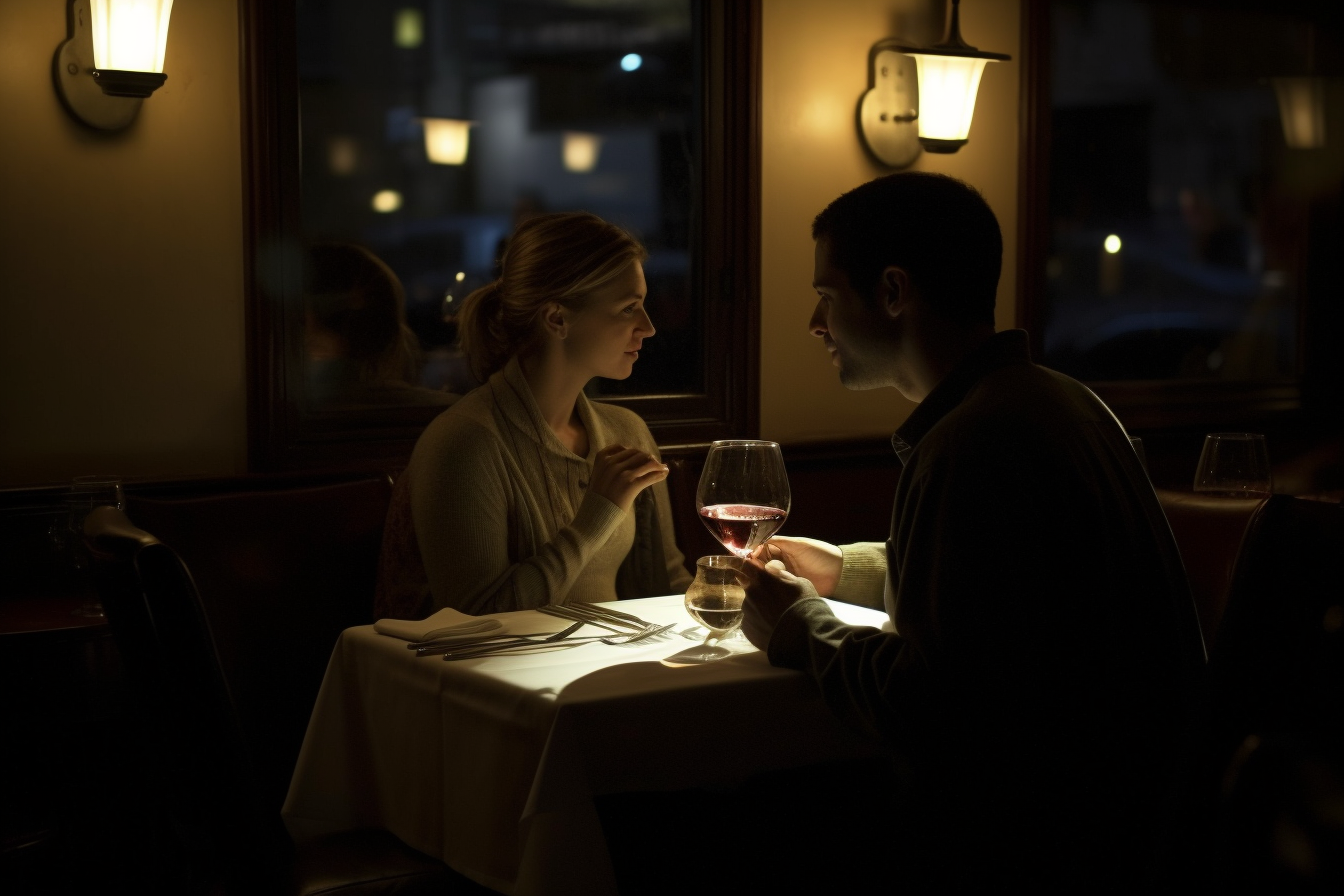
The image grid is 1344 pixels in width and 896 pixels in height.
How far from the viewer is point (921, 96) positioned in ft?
12.3

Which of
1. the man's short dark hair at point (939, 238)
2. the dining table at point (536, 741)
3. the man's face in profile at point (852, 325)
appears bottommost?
the dining table at point (536, 741)

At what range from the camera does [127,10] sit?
2.64 meters

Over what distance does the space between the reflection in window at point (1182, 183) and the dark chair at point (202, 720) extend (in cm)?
312

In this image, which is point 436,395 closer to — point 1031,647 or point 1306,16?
point 1031,647

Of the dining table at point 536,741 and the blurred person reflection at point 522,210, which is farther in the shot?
the blurred person reflection at point 522,210

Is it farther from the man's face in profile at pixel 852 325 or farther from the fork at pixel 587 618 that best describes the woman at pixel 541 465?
the man's face in profile at pixel 852 325

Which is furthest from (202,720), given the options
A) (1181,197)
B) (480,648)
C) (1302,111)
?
(1302,111)

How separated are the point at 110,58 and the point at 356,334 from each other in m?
0.81

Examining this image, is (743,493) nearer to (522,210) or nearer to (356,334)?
(356,334)

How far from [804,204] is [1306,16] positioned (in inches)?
88.9

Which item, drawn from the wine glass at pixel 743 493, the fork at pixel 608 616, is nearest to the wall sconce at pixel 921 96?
the wine glass at pixel 743 493

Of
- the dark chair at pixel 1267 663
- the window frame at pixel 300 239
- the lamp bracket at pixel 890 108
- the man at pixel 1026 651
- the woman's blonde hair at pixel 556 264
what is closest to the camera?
the dark chair at pixel 1267 663

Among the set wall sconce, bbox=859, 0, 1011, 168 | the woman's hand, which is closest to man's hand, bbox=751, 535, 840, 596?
the woman's hand

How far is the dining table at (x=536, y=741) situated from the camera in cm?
151
